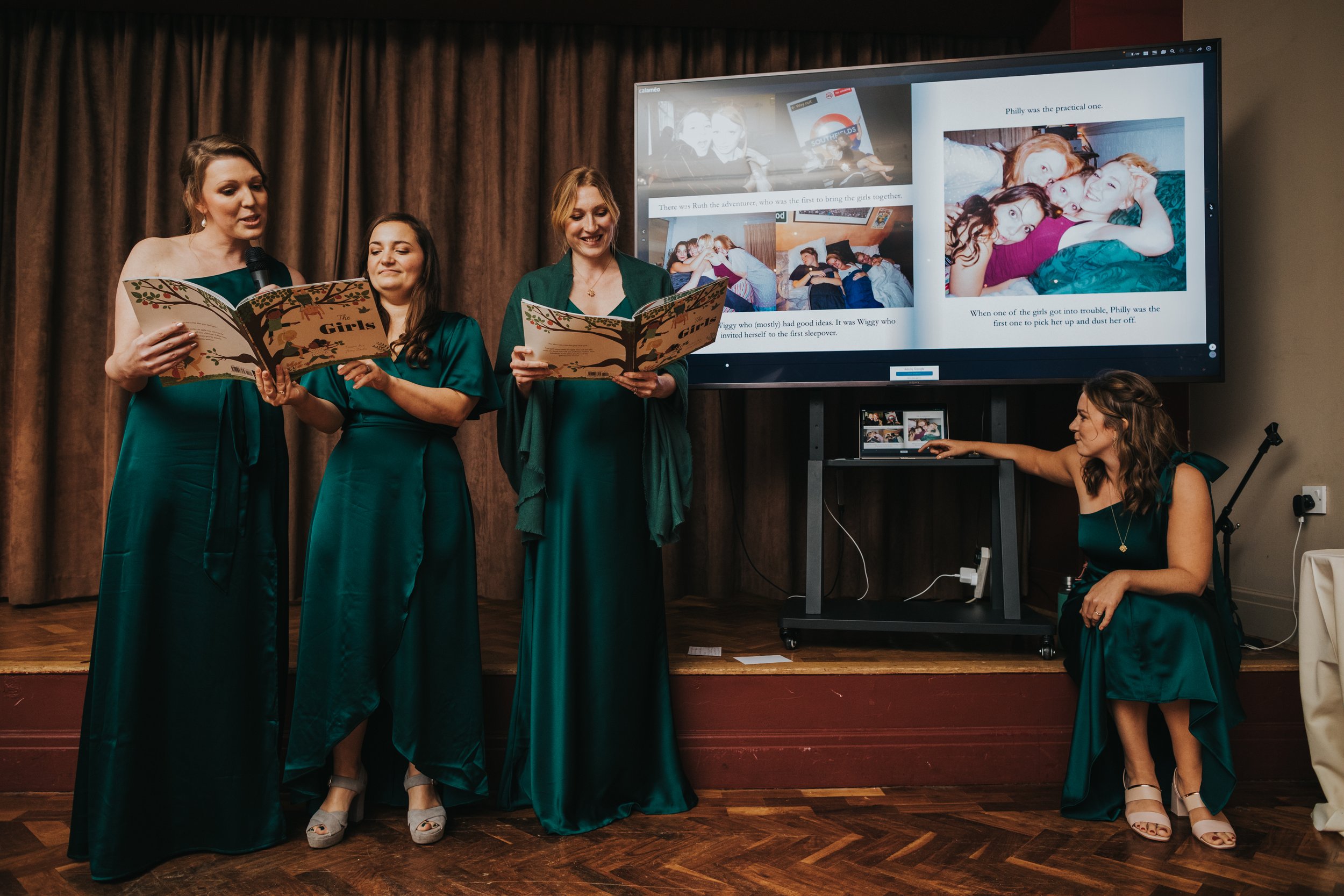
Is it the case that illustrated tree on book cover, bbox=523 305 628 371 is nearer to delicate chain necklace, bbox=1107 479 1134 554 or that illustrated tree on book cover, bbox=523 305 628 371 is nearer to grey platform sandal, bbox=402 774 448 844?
grey platform sandal, bbox=402 774 448 844

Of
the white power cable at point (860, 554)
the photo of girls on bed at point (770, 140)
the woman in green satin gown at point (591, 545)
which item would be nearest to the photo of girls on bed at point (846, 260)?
the photo of girls on bed at point (770, 140)

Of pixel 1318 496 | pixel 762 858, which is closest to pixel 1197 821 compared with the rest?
pixel 762 858

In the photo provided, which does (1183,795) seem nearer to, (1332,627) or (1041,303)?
(1332,627)

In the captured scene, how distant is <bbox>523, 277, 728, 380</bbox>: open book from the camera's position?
5.07 feet

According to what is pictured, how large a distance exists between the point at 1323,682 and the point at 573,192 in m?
2.04

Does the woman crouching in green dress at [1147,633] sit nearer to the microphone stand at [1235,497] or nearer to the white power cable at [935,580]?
the microphone stand at [1235,497]

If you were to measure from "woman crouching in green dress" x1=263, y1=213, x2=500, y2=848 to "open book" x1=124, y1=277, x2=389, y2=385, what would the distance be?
157 millimetres

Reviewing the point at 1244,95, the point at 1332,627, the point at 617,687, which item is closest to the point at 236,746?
the point at 617,687

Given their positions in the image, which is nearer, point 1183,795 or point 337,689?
point 337,689

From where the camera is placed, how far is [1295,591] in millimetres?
2393

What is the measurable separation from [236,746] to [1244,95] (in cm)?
342

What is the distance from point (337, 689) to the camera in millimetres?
1690

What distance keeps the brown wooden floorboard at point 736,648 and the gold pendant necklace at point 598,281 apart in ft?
3.07

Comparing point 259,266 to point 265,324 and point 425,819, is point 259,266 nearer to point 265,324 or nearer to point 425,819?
point 265,324
